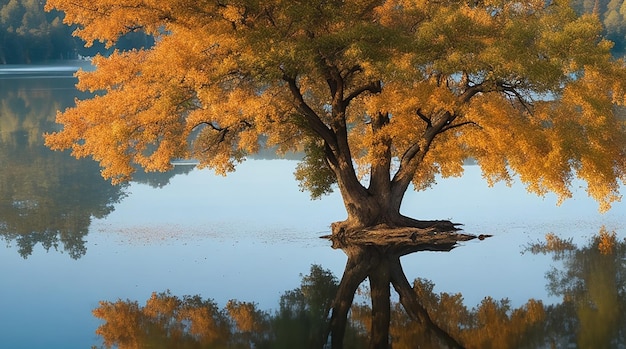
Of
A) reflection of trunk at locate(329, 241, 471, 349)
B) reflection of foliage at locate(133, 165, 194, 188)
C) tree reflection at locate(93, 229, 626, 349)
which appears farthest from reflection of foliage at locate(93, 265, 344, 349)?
reflection of foliage at locate(133, 165, 194, 188)

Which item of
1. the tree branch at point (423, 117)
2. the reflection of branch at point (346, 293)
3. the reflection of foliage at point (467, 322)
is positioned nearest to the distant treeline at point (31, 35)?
the tree branch at point (423, 117)

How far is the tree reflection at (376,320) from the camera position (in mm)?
18594

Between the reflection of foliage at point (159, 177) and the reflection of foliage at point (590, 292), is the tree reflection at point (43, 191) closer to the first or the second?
the reflection of foliage at point (159, 177)

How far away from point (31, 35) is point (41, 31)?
2134mm

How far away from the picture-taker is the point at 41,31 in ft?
454

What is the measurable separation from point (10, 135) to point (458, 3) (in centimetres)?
4514

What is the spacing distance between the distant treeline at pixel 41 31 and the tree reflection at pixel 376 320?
10811 centimetres

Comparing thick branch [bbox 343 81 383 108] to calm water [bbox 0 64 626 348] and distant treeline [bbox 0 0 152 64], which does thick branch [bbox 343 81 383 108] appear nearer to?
Result: calm water [bbox 0 64 626 348]

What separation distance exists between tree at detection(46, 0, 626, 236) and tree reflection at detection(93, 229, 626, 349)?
16.3 feet

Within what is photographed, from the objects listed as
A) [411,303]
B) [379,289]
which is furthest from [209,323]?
[379,289]

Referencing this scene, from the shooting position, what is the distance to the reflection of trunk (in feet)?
63.3

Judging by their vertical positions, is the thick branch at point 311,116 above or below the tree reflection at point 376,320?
above

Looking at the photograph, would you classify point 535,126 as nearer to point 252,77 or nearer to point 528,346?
point 252,77

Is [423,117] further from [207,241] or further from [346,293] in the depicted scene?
[207,241]
